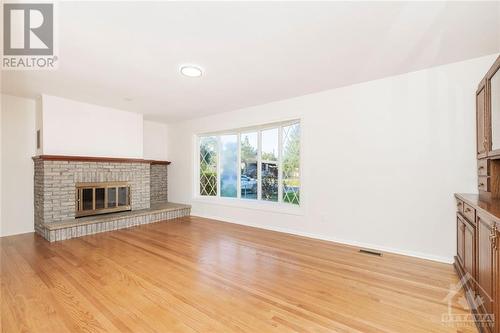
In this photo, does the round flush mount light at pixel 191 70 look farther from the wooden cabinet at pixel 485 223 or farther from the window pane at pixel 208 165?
the wooden cabinet at pixel 485 223

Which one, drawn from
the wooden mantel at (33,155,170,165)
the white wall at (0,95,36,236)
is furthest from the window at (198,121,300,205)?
the white wall at (0,95,36,236)

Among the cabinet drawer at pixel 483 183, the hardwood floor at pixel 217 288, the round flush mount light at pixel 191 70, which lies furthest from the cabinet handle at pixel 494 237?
the round flush mount light at pixel 191 70

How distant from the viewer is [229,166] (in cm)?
539

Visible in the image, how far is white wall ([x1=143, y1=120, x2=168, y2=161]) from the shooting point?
6.12m

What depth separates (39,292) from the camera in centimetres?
216

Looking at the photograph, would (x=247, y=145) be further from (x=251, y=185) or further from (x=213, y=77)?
(x=213, y=77)

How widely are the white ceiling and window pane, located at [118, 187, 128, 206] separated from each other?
2164mm

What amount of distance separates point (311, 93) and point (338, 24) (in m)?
1.83

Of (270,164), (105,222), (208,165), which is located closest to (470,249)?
(270,164)

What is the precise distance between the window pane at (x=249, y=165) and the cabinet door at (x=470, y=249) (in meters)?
3.32

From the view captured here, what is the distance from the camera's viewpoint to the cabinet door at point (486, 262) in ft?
4.80

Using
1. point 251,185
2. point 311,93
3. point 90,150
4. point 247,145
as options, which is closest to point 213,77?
point 311,93

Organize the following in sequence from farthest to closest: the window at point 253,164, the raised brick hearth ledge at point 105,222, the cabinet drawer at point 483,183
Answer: the window at point 253,164 → the raised brick hearth ledge at point 105,222 → the cabinet drawer at point 483,183

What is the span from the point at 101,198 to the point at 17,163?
1.44 metres
